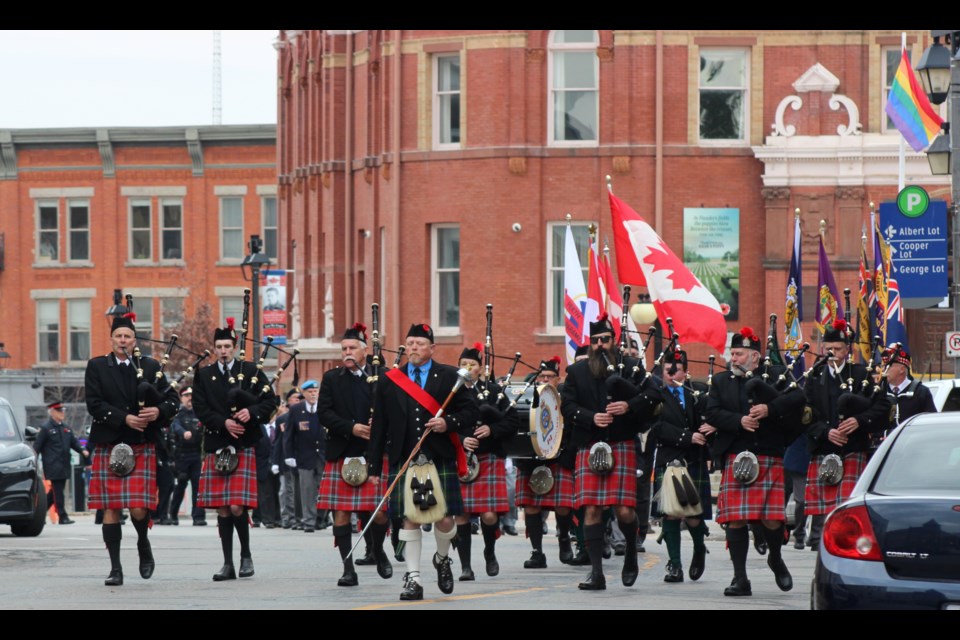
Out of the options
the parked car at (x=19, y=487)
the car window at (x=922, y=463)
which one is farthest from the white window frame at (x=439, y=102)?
the car window at (x=922, y=463)

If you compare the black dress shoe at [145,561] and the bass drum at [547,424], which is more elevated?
the bass drum at [547,424]

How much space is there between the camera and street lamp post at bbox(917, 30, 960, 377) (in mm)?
21969

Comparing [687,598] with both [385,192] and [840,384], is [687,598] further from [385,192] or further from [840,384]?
[385,192]

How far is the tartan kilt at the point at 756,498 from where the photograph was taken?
46.4 ft

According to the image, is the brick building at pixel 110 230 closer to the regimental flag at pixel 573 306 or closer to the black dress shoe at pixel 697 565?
the regimental flag at pixel 573 306

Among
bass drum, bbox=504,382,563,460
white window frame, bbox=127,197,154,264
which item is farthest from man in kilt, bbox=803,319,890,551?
white window frame, bbox=127,197,154,264

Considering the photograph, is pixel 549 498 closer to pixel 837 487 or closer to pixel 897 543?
pixel 837 487

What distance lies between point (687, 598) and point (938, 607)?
4686mm

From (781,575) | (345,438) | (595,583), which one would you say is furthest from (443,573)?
(781,575)

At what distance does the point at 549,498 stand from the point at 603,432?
2.47m

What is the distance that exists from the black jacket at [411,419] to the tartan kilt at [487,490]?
267 centimetres

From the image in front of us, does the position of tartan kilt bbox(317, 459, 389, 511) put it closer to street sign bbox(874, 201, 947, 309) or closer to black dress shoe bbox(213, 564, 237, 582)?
black dress shoe bbox(213, 564, 237, 582)

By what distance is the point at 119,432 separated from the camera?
1502 centimetres

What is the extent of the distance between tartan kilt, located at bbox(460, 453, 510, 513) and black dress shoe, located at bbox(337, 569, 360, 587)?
1.80m
